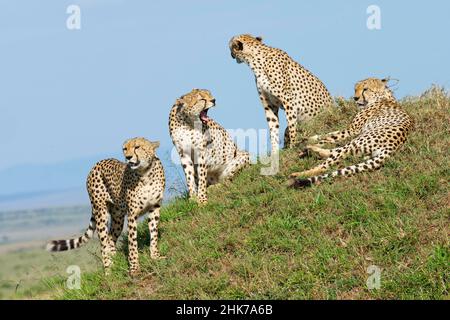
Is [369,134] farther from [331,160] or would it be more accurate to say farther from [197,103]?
[197,103]

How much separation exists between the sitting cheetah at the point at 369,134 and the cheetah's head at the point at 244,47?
1403 millimetres

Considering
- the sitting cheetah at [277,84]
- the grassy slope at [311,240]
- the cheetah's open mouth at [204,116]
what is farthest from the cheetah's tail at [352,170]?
the sitting cheetah at [277,84]

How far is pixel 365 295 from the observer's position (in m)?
8.08

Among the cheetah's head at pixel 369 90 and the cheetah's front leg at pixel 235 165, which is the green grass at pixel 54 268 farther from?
the cheetah's head at pixel 369 90

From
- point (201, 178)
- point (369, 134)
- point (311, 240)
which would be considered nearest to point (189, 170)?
point (201, 178)

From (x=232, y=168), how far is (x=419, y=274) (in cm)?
410

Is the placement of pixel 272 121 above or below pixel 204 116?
below

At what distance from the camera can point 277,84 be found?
39.8ft

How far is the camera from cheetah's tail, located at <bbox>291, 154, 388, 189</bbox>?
10250 mm

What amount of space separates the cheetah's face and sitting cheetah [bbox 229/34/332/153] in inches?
122

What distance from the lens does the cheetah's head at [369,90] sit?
11.6m

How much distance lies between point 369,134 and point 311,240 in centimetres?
218

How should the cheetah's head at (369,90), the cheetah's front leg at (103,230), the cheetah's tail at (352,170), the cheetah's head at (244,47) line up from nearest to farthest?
the cheetah's front leg at (103,230) < the cheetah's tail at (352,170) < the cheetah's head at (369,90) < the cheetah's head at (244,47)

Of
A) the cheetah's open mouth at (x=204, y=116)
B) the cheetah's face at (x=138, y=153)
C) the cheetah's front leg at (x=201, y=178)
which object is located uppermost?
the cheetah's open mouth at (x=204, y=116)
